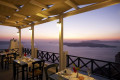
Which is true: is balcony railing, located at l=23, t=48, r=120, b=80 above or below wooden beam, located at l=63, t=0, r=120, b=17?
below

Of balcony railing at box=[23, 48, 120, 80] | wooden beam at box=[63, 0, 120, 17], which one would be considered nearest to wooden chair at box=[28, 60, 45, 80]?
balcony railing at box=[23, 48, 120, 80]

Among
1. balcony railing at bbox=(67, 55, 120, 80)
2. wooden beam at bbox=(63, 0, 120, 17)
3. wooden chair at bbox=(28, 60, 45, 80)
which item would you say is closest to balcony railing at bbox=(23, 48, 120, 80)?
balcony railing at bbox=(67, 55, 120, 80)

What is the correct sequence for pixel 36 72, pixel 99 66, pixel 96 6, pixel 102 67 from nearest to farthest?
pixel 96 6, pixel 36 72, pixel 102 67, pixel 99 66

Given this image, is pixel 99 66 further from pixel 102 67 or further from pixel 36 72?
pixel 36 72

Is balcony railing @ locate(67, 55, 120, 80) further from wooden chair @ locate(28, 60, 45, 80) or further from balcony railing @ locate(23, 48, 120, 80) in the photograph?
wooden chair @ locate(28, 60, 45, 80)

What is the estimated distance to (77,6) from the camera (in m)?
3.07

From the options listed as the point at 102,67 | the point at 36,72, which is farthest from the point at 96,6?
the point at 36,72

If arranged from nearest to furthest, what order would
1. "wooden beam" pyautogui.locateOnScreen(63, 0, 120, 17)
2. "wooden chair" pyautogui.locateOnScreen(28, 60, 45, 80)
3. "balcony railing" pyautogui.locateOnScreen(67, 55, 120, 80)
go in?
"wooden beam" pyautogui.locateOnScreen(63, 0, 120, 17), "wooden chair" pyautogui.locateOnScreen(28, 60, 45, 80), "balcony railing" pyautogui.locateOnScreen(67, 55, 120, 80)

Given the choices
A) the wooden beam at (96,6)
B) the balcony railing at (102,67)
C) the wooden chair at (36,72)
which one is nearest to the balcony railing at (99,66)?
the balcony railing at (102,67)

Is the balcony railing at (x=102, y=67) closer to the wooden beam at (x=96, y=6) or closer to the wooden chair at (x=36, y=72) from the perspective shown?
the wooden chair at (x=36, y=72)

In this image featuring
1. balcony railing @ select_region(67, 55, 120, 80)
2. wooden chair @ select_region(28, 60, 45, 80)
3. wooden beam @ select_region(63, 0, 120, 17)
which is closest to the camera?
wooden beam @ select_region(63, 0, 120, 17)

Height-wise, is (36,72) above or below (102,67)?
below

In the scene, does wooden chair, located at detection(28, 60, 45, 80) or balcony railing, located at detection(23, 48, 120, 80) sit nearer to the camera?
wooden chair, located at detection(28, 60, 45, 80)

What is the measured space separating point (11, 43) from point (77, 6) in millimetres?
7619
